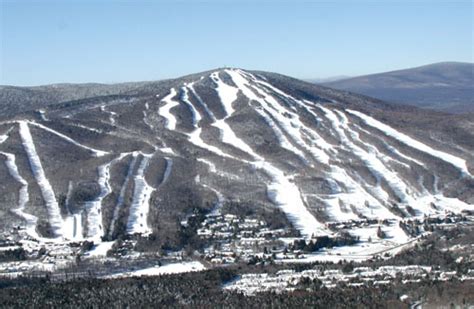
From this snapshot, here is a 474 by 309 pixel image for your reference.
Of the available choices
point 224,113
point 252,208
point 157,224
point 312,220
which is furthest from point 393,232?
point 224,113

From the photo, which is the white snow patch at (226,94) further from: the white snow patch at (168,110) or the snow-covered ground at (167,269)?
the snow-covered ground at (167,269)

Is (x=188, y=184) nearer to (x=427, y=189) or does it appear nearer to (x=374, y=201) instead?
(x=374, y=201)

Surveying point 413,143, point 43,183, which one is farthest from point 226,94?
point 43,183

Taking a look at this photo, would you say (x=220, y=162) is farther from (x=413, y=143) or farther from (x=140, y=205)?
(x=413, y=143)

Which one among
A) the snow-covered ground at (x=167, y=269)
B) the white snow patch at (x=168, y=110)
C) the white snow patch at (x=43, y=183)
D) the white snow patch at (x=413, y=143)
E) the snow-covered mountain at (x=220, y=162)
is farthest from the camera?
the white snow patch at (x=168, y=110)

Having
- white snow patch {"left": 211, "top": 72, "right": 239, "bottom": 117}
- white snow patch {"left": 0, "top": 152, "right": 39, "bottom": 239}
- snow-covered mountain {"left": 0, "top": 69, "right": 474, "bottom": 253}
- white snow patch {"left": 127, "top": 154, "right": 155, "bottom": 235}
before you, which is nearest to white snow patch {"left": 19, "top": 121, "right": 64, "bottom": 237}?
snow-covered mountain {"left": 0, "top": 69, "right": 474, "bottom": 253}

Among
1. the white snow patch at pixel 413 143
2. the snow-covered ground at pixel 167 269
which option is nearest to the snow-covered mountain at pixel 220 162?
the white snow patch at pixel 413 143

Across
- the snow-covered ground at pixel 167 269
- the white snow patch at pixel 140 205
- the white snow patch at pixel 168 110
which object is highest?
the white snow patch at pixel 168 110

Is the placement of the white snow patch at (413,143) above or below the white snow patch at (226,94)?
below

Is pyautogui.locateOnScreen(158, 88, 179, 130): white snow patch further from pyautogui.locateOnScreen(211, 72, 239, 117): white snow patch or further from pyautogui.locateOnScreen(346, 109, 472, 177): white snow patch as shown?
pyautogui.locateOnScreen(346, 109, 472, 177): white snow patch
